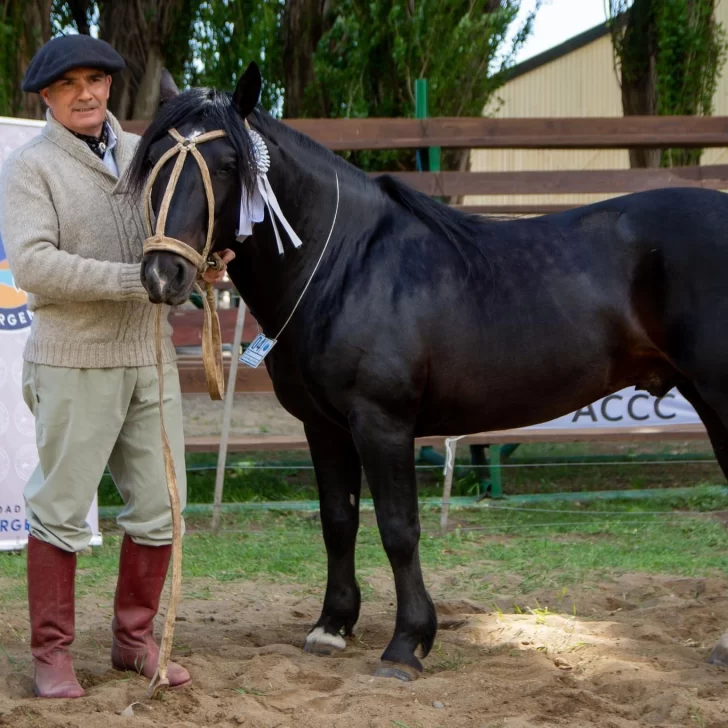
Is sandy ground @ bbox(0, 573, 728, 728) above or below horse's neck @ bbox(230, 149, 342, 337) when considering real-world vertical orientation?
below

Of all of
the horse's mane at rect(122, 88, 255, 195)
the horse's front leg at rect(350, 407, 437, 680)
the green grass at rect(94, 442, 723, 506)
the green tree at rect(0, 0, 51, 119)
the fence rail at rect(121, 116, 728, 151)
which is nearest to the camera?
the horse's mane at rect(122, 88, 255, 195)

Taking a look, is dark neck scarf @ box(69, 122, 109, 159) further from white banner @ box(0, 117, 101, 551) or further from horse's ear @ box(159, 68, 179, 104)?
white banner @ box(0, 117, 101, 551)

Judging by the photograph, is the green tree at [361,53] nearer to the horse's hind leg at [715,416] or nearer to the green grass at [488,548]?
the green grass at [488,548]

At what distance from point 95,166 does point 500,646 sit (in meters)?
2.26

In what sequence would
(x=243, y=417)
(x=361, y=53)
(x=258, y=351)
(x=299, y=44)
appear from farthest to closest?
(x=243, y=417) < (x=299, y=44) < (x=361, y=53) < (x=258, y=351)

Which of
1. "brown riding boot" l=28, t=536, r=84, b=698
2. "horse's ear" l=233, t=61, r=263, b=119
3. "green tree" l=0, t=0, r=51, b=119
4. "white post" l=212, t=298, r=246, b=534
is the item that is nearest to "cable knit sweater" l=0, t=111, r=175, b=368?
"horse's ear" l=233, t=61, r=263, b=119

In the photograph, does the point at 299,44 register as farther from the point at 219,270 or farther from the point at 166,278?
the point at 166,278

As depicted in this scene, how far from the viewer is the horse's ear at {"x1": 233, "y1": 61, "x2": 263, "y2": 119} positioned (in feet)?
10.2

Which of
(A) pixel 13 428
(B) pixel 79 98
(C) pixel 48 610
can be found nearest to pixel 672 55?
(A) pixel 13 428

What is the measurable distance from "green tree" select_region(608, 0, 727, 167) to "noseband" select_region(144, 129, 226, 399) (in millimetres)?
8507

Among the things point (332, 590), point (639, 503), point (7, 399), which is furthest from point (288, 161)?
point (639, 503)

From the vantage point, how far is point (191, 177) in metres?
3.02

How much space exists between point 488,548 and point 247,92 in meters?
3.28

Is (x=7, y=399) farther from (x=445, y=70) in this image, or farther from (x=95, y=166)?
(x=445, y=70)
